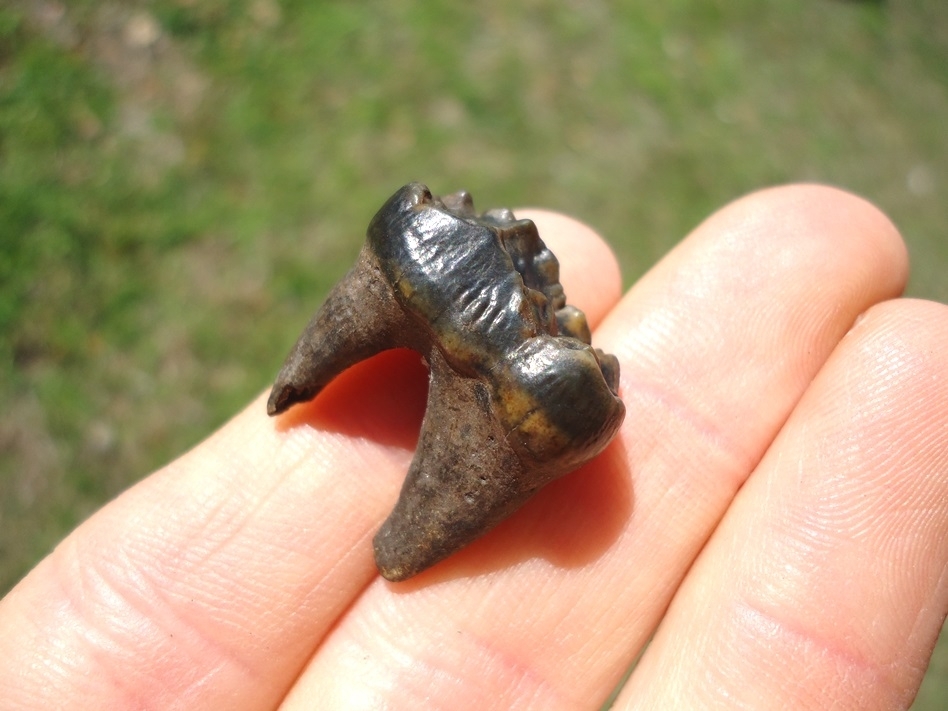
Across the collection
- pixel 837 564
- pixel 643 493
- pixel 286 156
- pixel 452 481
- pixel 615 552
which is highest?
pixel 286 156

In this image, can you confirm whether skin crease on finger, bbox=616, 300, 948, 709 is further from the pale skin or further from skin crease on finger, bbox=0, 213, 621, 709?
skin crease on finger, bbox=0, 213, 621, 709

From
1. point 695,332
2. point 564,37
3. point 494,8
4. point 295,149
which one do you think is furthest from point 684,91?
point 695,332

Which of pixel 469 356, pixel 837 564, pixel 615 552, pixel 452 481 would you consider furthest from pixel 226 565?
pixel 837 564

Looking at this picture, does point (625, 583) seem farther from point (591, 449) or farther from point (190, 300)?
point (190, 300)

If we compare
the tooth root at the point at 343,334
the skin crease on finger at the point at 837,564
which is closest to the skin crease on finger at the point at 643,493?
the skin crease on finger at the point at 837,564

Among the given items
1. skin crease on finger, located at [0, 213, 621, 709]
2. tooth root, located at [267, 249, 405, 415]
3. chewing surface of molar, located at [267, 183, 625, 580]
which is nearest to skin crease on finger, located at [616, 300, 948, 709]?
chewing surface of molar, located at [267, 183, 625, 580]

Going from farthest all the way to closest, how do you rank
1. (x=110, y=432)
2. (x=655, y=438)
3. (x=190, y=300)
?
(x=190, y=300) → (x=110, y=432) → (x=655, y=438)

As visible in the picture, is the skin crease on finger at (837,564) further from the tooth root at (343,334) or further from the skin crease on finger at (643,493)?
the tooth root at (343,334)

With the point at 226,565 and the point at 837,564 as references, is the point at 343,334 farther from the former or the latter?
the point at 837,564
